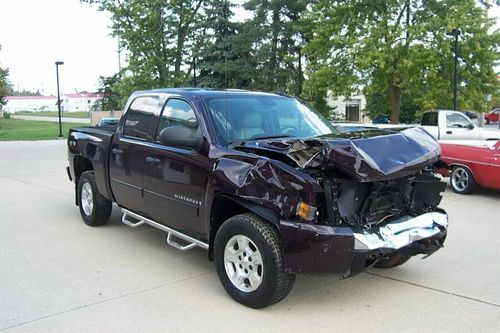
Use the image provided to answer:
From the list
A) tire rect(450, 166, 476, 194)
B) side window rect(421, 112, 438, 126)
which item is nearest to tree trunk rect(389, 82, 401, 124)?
side window rect(421, 112, 438, 126)

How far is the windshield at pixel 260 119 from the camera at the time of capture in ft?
16.0

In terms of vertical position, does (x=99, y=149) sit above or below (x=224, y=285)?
above

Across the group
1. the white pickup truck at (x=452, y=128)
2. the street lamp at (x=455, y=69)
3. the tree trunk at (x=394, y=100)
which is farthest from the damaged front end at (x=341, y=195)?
the tree trunk at (x=394, y=100)

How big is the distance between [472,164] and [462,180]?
1.48 feet

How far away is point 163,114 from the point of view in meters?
5.49

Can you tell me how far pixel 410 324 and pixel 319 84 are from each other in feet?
72.1

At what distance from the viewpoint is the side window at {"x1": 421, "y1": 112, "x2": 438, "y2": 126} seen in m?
16.2

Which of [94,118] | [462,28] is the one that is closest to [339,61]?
[462,28]

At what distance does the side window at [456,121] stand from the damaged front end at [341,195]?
12.5 metres

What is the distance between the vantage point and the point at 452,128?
15.8 meters

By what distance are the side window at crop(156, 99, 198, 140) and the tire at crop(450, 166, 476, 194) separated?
6.63m

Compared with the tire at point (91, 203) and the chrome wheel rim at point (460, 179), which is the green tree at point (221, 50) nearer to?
the chrome wheel rim at point (460, 179)

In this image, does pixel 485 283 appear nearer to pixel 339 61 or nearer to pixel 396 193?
pixel 396 193

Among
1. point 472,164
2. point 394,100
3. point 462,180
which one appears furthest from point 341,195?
point 394,100
